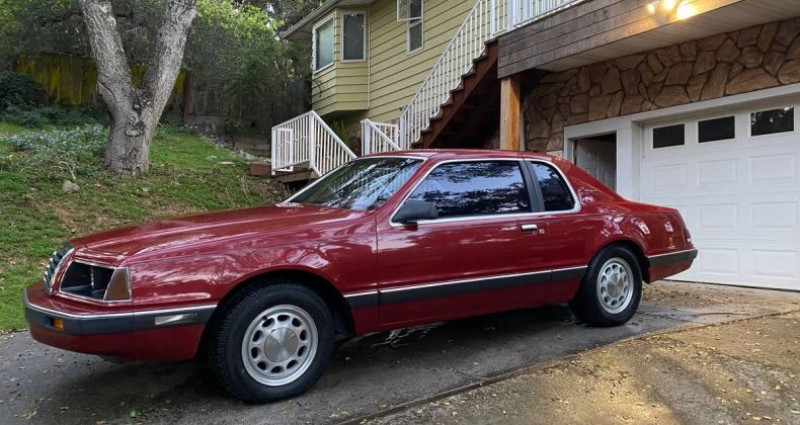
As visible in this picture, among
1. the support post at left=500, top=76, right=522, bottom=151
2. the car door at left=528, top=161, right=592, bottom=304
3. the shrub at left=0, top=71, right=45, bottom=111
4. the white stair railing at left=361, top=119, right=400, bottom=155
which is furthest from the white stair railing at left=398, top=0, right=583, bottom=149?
the shrub at left=0, top=71, right=45, bottom=111

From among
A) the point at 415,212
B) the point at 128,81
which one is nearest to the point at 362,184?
the point at 415,212

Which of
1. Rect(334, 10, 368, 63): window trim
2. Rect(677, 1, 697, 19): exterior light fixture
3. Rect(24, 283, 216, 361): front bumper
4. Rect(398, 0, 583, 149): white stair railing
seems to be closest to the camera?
Rect(24, 283, 216, 361): front bumper

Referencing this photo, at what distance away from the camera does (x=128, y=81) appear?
1117cm

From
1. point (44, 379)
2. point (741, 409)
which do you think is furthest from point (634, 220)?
point (44, 379)

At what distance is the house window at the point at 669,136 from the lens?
8266mm

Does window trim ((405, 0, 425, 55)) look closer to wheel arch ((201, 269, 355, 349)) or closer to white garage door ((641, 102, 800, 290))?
white garage door ((641, 102, 800, 290))

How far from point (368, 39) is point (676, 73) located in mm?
9420

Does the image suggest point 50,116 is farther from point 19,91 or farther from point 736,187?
point 736,187

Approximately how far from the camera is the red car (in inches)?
131

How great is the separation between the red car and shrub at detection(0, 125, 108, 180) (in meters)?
7.56

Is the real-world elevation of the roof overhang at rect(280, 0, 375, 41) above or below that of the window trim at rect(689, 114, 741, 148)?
above

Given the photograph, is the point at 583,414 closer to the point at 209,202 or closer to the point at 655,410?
the point at 655,410

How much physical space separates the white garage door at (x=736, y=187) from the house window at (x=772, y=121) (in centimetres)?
1

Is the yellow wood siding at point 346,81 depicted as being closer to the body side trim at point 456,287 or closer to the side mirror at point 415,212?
the body side trim at point 456,287
